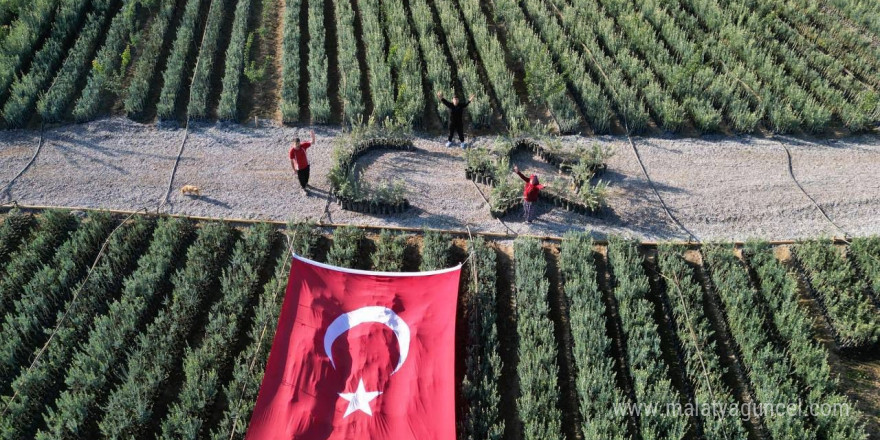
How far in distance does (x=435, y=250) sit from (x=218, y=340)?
13.1 feet

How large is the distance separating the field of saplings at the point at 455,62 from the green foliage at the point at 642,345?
484 centimetres

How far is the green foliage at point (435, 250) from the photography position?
11359 mm

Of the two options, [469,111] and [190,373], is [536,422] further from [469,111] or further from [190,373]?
[469,111]

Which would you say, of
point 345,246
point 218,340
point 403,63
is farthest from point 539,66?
point 218,340

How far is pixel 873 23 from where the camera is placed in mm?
18656

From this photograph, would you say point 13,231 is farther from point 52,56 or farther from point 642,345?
point 642,345

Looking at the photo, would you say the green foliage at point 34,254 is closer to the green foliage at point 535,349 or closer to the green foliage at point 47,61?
the green foliage at point 47,61

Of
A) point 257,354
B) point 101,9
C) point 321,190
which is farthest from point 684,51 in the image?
point 101,9

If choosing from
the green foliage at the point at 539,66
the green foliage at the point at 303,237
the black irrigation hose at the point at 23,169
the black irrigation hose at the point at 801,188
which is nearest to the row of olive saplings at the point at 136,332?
the green foliage at the point at 303,237

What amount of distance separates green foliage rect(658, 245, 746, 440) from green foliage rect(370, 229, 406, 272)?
4708mm

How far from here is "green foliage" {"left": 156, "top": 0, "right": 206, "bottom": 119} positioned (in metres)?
15.4

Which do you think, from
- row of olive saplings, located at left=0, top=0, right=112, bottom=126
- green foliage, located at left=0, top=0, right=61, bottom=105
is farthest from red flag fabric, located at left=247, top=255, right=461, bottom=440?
green foliage, located at left=0, top=0, right=61, bottom=105

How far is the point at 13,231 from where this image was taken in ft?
40.3

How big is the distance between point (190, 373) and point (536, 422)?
5.21 m
